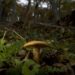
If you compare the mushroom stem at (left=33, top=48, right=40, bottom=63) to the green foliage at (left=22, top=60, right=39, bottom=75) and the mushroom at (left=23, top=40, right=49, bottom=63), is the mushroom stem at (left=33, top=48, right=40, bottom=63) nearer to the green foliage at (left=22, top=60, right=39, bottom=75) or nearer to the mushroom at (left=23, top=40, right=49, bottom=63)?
the mushroom at (left=23, top=40, right=49, bottom=63)

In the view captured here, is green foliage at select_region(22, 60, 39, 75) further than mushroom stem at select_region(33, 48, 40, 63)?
No

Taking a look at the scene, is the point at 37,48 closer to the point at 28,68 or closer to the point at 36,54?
the point at 36,54

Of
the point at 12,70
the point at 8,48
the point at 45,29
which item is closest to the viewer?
the point at 12,70

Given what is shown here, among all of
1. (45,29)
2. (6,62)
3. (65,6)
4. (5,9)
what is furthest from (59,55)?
(5,9)

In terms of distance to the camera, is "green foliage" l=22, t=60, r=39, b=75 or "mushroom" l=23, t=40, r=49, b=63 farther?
"mushroom" l=23, t=40, r=49, b=63

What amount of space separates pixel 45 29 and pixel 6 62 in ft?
7.37

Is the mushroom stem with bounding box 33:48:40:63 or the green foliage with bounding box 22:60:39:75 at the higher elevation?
the mushroom stem with bounding box 33:48:40:63

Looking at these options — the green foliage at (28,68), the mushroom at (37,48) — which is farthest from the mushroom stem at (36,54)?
the green foliage at (28,68)

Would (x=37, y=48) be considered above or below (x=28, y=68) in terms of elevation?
above

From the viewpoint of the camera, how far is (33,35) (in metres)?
3.48

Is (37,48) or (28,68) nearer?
(28,68)

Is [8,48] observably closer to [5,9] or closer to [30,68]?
[30,68]

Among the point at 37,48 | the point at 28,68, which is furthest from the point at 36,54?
the point at 28,68

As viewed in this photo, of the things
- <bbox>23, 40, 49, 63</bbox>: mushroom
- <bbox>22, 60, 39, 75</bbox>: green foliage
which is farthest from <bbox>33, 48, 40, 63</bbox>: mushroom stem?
<bbox>22, 60, 39, 75</bbox>: green foliage
